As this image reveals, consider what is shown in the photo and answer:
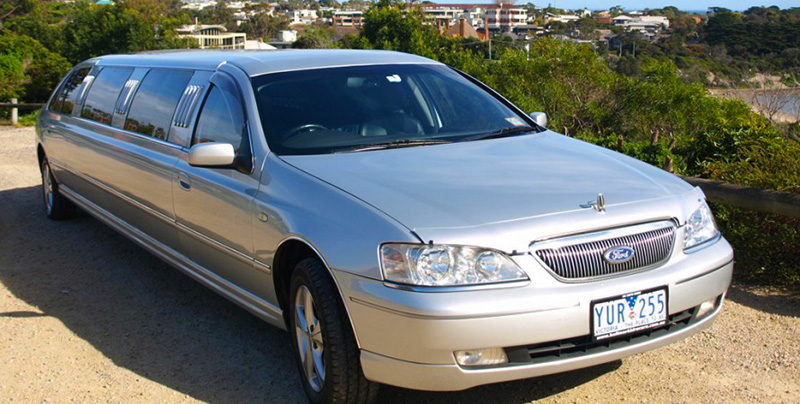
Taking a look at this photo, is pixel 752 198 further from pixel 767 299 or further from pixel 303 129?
pixel 303 129

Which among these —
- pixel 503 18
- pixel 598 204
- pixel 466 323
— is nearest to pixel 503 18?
pixel 503 18

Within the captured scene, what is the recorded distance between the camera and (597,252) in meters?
3.63

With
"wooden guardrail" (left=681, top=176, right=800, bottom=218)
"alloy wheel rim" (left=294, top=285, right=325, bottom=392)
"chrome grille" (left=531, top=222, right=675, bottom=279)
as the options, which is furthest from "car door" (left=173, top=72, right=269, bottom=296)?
"wooden guardrail" (left=681, top=176, right=800, bottom=218)

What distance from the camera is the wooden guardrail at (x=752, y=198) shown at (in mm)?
5359

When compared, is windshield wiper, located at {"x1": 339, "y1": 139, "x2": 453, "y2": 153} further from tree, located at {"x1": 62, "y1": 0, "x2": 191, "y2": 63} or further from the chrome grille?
tree, located at {"x1": 62, "y1": 0, "x2": 191, "y2": 63}

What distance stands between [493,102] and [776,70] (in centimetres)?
1731

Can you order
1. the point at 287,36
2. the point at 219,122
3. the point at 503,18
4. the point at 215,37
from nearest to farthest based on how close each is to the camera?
the point at 219,122
the point at 215,37
the point at 503,18
the point at 287,36

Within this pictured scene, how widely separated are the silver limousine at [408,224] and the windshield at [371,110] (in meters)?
0.01

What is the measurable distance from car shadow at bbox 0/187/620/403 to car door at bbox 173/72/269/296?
17.7 inches

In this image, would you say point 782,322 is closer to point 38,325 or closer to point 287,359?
point 287,359

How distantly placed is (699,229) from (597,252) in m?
0.76

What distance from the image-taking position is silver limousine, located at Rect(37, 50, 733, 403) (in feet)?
11.4

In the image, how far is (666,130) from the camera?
18781 mm

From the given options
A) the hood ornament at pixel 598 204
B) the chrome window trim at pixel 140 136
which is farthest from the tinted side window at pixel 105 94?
the hood ornament at pixel 598 204
